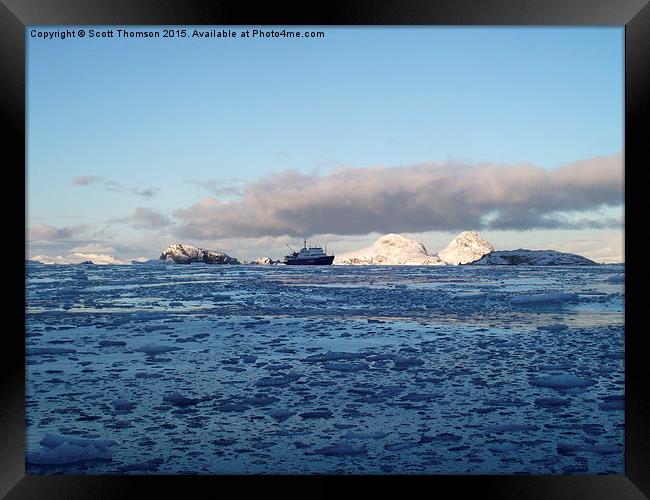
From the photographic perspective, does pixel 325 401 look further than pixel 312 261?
No

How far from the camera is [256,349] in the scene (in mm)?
8023

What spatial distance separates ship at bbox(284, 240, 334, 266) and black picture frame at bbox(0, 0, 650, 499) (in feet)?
143

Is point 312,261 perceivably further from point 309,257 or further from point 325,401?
point 325,401

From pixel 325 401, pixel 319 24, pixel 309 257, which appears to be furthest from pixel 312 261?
pixel 319 24

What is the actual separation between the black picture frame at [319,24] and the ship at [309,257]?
4374 cm

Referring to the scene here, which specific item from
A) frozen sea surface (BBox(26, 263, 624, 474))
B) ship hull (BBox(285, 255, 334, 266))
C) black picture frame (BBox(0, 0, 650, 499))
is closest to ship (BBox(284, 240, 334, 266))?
ship hull (BBox(285, 255, 334, 266))

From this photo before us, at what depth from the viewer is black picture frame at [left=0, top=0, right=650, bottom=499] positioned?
9.32 ft

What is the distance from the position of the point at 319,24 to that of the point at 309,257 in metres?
44.1

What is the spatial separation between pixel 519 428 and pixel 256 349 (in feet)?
14.2

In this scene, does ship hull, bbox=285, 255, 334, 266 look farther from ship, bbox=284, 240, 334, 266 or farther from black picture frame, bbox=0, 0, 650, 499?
black picture frame, bbox=0, 0, 650, 499

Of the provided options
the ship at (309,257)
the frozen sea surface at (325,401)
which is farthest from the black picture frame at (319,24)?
the ship at (309,257)

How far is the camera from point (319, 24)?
3.02m

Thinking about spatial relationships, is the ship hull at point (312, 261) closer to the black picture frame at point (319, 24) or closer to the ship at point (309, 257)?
the ship at point (309, 257)
